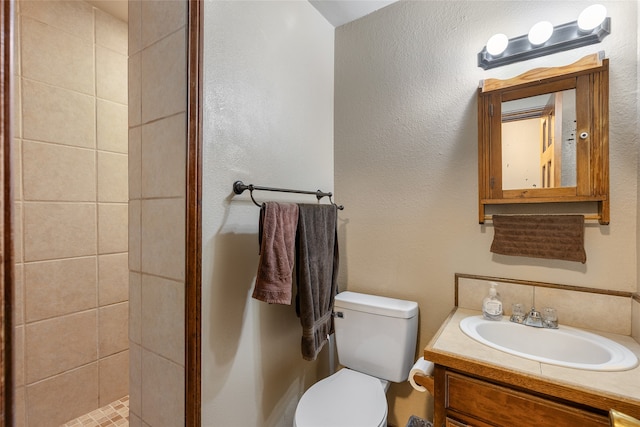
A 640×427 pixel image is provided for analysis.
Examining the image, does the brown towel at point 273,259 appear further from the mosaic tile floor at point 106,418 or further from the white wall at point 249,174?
the mosaic tile floor at point 106,418

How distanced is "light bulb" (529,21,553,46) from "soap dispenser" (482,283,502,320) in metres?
1.10

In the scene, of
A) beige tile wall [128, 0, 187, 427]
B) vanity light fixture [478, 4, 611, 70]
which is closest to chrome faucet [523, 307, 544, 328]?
vanity light fixture [478, 4, 611, 70]

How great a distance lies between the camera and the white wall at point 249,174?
1100 millimetres

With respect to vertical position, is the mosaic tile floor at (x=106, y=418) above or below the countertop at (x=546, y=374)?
below

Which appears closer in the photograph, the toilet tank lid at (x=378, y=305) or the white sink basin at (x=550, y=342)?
the white sink basin at (x=550, y=342)

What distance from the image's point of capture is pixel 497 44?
4.43 ft

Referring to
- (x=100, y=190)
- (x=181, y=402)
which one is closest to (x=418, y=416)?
(x=181, y=402)

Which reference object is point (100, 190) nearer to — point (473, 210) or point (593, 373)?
point (473, 210)

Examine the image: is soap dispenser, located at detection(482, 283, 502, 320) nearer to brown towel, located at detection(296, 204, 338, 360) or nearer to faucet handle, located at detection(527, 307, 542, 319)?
faucet handle, located at detection(527, 307, 542, 319)

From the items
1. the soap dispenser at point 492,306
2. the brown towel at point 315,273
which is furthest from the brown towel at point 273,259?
the soap dispenser at point 492,306

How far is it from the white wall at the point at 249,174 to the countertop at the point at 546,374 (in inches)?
29.0

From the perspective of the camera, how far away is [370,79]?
5.72 feet

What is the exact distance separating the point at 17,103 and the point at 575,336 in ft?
8.60

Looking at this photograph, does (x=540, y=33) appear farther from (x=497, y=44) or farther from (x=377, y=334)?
(x=377, y=334)
